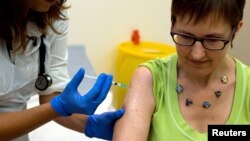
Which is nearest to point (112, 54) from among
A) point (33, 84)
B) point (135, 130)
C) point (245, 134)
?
point (33, 84)

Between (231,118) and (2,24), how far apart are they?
81 cm

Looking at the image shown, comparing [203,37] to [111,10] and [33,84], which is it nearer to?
[33,84]

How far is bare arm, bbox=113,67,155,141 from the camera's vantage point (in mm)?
1250

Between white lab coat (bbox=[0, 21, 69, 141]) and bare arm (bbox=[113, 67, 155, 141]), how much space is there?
34cm

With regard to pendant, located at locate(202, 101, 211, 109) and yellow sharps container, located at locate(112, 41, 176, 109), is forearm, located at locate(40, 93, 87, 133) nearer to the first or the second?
pendant, located at locate(202, 101, 211, 109)

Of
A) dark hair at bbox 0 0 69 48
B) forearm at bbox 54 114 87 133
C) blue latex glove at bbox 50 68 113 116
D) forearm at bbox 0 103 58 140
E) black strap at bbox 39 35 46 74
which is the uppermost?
dark hair at bbox 0 0 69 48

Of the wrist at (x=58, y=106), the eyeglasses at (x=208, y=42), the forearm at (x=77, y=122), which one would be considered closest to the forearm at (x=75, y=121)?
the forearm at (x=77, y=122)

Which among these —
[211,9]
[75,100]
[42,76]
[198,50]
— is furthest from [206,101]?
[42,76]

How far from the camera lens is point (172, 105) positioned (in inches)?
50.8

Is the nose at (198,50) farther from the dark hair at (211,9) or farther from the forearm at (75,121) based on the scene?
the forearm at (75,121)

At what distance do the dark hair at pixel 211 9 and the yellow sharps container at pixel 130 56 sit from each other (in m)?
1.48

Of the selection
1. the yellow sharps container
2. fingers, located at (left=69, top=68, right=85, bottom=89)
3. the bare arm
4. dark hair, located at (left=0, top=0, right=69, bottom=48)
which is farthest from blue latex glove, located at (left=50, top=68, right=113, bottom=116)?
the yellow sharps container

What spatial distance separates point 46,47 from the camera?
1.40 metres

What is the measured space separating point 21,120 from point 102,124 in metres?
0.30
